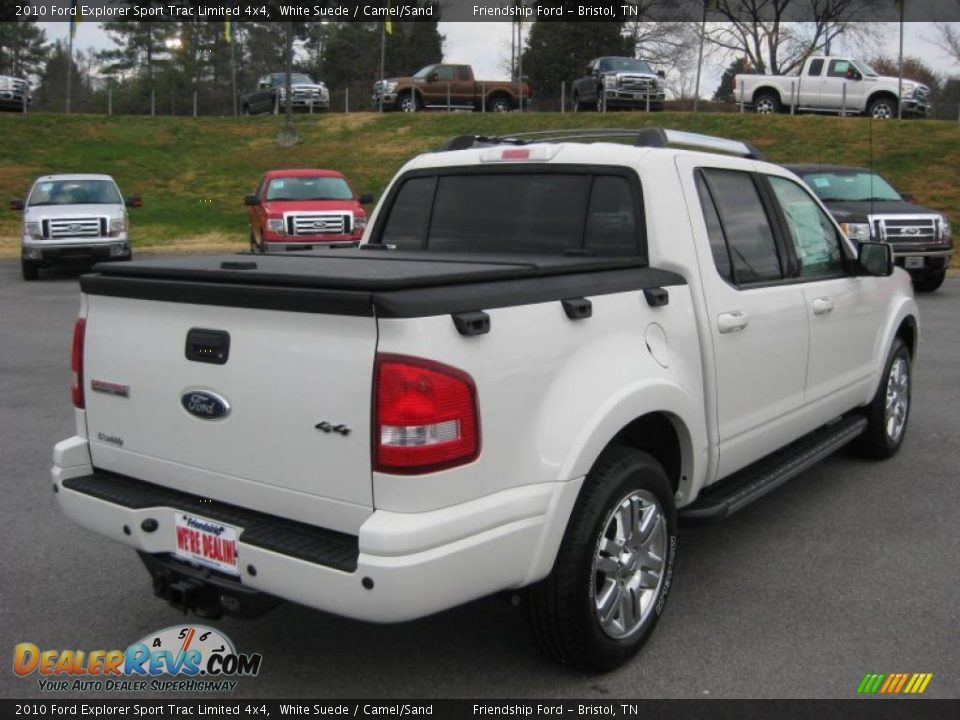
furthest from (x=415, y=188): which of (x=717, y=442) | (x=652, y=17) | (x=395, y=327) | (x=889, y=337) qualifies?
(x=652, y=17)

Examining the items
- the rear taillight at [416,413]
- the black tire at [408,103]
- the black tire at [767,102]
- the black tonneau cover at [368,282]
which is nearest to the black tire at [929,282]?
the black tonneau cover at [368,282]

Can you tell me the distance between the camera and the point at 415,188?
4844 millimetres

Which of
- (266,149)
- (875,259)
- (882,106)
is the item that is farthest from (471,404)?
(266,149)

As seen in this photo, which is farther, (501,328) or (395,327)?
→ (501,328)

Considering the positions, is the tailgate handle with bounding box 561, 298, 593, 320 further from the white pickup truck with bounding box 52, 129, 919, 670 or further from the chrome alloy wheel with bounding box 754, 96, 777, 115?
the chrome alloy wheel with bounding box 754, 96, 777, 115

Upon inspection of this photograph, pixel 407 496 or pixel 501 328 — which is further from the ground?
pixel 501 328

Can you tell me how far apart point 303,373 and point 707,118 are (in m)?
30.7

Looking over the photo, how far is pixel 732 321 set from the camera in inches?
157

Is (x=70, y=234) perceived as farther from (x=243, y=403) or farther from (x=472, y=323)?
(x=472, y=323)

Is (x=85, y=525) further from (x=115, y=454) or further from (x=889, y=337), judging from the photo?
(x=889, y=337)

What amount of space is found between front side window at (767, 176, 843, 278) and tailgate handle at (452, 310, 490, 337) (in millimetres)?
2531

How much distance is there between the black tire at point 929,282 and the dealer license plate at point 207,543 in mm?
13955

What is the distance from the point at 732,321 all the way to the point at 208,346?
2119 millimetres

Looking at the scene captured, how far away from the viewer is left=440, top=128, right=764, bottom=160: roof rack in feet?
14.1
